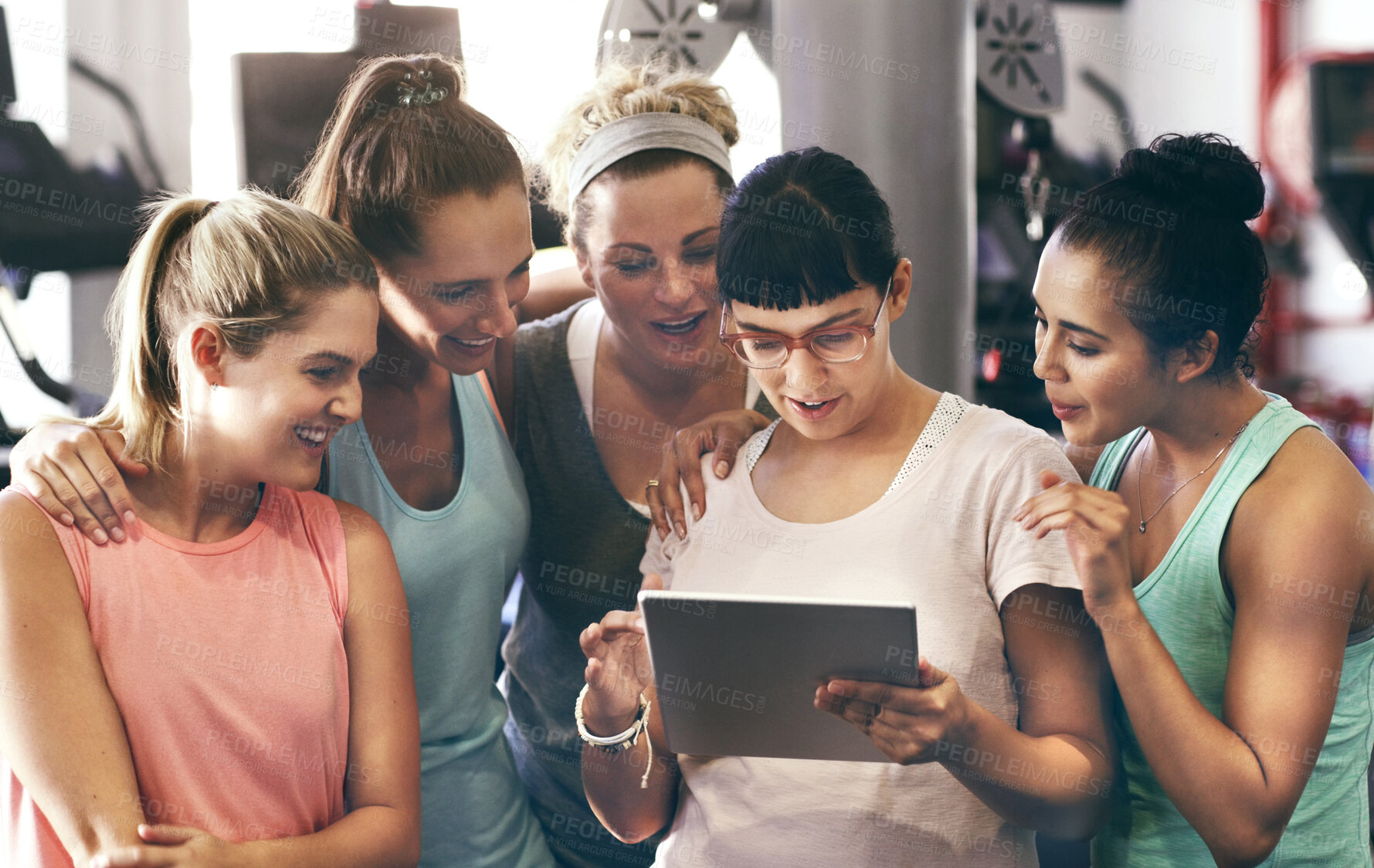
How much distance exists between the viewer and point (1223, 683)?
1.15 m

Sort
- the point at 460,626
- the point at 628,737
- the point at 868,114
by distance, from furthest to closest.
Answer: the point at 868,114 < the point at 460,626 < the point at 628,737

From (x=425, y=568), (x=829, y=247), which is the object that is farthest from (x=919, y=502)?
(x=425, y=568)

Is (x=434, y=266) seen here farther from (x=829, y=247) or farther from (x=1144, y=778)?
(x=1144, y=778)

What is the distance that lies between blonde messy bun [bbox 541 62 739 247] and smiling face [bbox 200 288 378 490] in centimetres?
41

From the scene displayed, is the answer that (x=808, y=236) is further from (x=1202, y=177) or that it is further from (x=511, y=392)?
(x=511, y=392)

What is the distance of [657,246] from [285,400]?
1.69ft

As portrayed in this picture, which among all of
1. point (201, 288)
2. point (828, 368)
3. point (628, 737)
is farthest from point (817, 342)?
point (201, 288)

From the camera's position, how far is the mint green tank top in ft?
3.71

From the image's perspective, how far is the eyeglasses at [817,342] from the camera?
3.82 feet

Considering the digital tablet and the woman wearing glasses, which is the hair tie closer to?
the woman wearing glasses

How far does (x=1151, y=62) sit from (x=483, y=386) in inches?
181

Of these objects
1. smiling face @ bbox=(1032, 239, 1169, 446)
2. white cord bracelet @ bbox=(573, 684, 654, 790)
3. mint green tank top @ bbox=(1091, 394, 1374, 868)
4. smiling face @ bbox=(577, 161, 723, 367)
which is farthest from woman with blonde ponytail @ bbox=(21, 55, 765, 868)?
mint green tank top @ bbox=(1091, 394, 1374, 868)

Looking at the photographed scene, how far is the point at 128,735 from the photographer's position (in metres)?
1.09

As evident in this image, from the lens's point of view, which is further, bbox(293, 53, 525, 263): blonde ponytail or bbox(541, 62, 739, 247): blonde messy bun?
bbox(541, 62, 739, 247): blonde messy bun
